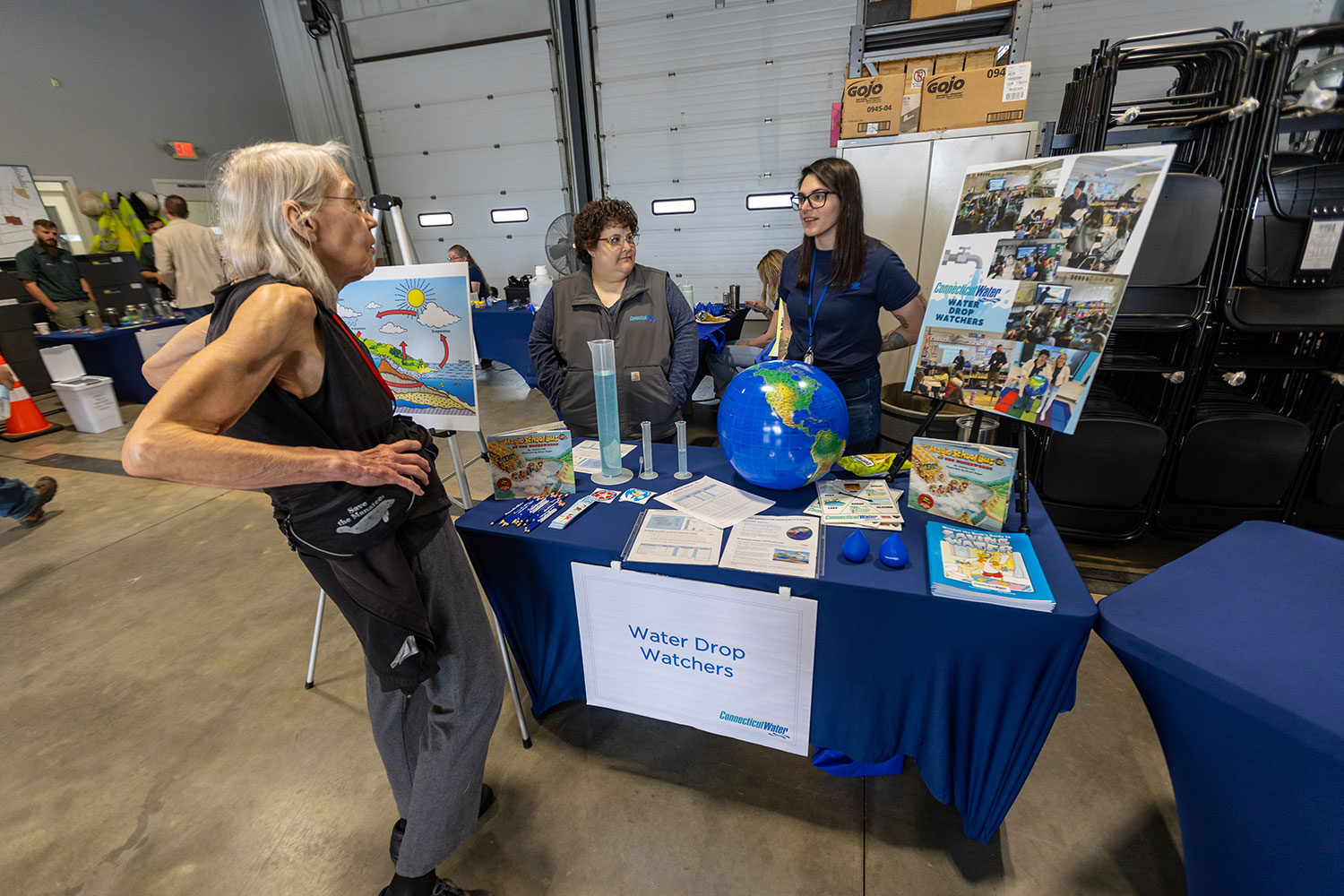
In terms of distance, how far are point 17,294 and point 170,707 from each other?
6.03 metres

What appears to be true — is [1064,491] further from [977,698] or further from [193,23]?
[193,23]

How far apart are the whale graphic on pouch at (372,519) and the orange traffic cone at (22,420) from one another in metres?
6.34

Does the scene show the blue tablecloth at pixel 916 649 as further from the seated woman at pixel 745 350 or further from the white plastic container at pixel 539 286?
the white plastic container at pixel 539 286

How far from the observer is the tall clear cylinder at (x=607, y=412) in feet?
5.37

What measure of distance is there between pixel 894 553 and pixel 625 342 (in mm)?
1351

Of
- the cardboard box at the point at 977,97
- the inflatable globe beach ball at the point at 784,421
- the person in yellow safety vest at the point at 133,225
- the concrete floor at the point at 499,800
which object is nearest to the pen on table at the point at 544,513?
the inflatable globe beach ball at the point at 784,421

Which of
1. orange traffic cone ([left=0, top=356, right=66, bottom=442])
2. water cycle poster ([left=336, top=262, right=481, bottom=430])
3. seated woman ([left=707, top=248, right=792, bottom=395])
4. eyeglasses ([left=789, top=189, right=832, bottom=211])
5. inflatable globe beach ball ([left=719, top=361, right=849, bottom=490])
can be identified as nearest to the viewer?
inflatable globe beach ball ([left=719, top=361, right=849, bottom=490])

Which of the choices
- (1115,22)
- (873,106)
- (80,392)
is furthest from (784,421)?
(80,392)

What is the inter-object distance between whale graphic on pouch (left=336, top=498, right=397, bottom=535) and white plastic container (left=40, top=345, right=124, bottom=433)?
19.7 ft

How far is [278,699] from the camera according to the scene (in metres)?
2.15

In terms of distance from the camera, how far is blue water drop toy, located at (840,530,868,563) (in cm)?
131

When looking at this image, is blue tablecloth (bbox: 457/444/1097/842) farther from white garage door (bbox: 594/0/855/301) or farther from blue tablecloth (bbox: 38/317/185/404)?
blue tablecloth (bbox: 38/317/185/404)

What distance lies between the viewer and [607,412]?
170 centimetres

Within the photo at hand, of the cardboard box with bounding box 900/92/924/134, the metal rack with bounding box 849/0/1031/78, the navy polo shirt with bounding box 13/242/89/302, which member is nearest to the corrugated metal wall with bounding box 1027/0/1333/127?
the metal rack with bounding box 849/0/1031/78
